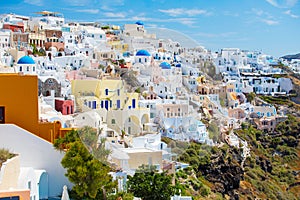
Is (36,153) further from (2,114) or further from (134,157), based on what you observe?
(134,157)

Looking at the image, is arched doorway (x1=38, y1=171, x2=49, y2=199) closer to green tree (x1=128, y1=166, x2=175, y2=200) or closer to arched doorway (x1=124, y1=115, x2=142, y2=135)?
green tree (x1=128, y1=166, x2=175, y2=200)

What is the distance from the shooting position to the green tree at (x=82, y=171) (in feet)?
13.7

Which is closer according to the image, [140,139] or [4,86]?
[140,139]

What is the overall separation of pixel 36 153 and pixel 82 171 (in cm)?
51

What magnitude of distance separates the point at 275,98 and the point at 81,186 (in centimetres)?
2361

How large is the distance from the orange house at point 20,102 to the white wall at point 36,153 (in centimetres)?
12

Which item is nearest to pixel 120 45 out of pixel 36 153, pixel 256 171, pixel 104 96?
pixel 256 171

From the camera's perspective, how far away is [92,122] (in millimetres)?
2133

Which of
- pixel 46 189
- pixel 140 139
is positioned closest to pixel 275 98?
pixel 46 189

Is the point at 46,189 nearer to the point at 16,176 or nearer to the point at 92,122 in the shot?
the point at 16,176

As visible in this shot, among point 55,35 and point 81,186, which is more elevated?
point 55,35

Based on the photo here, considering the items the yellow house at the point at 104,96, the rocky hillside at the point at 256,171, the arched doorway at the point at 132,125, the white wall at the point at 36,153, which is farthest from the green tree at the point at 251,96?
Result: the arched doorway at the point at 132,125

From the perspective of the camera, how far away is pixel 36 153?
4.54m

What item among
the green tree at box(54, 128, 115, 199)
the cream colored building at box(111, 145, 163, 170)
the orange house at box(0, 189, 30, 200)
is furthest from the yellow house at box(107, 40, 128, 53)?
the cream colored building at box(111, 145, 163, 170)
